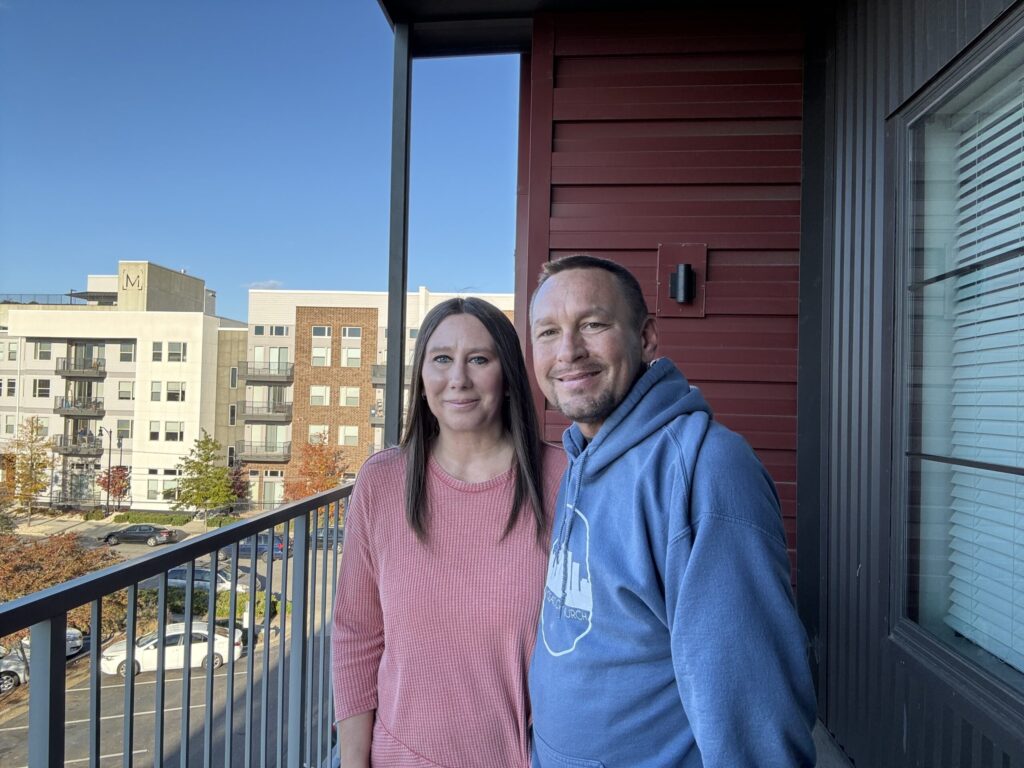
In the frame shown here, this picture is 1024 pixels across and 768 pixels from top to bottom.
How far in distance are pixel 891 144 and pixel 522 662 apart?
1676mm

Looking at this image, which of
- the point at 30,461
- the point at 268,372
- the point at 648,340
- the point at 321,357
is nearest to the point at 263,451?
the point at 268,372

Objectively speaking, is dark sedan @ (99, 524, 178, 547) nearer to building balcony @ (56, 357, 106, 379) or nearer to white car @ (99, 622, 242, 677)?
building balcony @ (56, 357, 106, 379)

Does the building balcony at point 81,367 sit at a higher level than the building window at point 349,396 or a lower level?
higher

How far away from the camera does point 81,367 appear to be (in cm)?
2595

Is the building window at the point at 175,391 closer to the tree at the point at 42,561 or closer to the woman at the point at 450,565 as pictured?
the tree at the point at 42,561

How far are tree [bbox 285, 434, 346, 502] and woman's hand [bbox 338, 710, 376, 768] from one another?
28.7m

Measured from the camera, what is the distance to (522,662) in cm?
129

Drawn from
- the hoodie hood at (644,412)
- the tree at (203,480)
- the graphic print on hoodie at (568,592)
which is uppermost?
the hoodie hood at (644,412)

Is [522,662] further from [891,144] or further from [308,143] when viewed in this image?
[308,143]

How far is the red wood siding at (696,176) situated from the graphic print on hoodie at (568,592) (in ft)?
5.15

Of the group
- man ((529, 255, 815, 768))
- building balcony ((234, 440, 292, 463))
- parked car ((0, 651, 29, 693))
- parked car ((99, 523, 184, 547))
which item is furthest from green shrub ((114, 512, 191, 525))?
man ((529, 255, 815, 768))

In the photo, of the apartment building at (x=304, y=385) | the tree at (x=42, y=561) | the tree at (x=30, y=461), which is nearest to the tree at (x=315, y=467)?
the apartment building at (x=304, y=385)

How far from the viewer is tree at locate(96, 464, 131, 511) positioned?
1087 inches

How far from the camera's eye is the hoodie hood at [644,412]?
3.10ft
